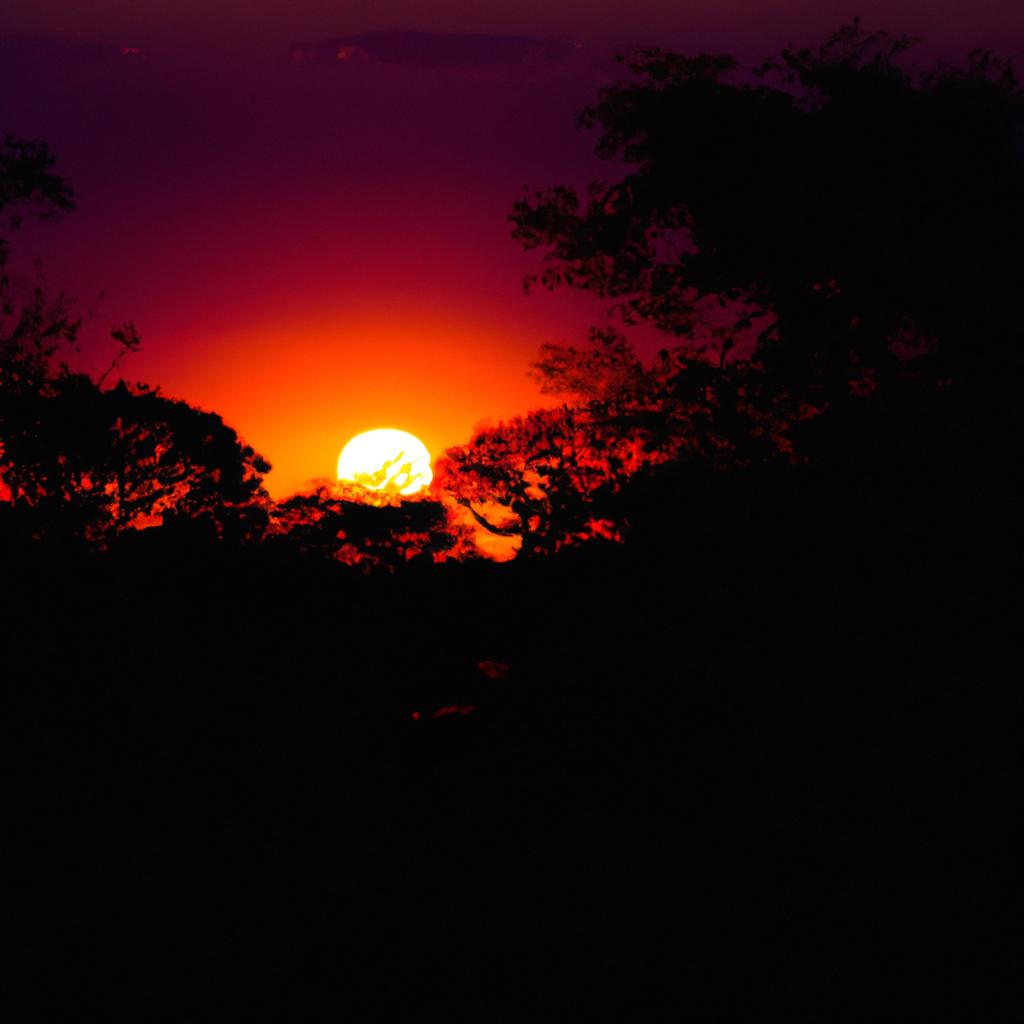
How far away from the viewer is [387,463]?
2833 centimetres

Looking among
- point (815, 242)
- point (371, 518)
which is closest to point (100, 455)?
point (371, 518)

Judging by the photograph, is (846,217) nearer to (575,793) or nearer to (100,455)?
(575,793)

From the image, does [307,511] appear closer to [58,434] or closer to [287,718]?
[58,434]

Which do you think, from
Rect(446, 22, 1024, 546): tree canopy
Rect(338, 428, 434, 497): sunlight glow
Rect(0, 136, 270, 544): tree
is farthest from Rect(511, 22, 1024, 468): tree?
Rect(338, 428, 434, 497): sunlight glow

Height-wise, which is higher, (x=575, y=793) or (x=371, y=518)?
(x=371, y=518)

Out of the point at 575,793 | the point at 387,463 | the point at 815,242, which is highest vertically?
the point at 387,463

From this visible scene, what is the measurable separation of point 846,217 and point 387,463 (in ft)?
67.9

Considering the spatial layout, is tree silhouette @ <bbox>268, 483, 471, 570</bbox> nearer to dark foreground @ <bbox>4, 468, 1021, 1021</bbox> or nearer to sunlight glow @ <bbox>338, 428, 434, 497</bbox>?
sunlight glow @ <bbox>338, 428, 434, 497</bbox>

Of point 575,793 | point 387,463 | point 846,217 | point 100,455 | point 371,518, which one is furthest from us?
point 387,463

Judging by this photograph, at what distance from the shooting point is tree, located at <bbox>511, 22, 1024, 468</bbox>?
9.67 meters

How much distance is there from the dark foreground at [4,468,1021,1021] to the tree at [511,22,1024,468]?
13.0 ft

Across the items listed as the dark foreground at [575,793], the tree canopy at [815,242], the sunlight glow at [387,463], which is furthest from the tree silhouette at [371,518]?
the dark foreground at [575,793]

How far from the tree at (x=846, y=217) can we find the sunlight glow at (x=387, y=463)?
17.3 metres

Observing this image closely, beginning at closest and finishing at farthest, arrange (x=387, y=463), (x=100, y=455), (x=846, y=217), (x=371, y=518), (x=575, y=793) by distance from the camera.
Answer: (x=575, y=793)
(x=846, y=217)
(x=100, y=455)
(x=371, y=518)
(x=387, y=463)
